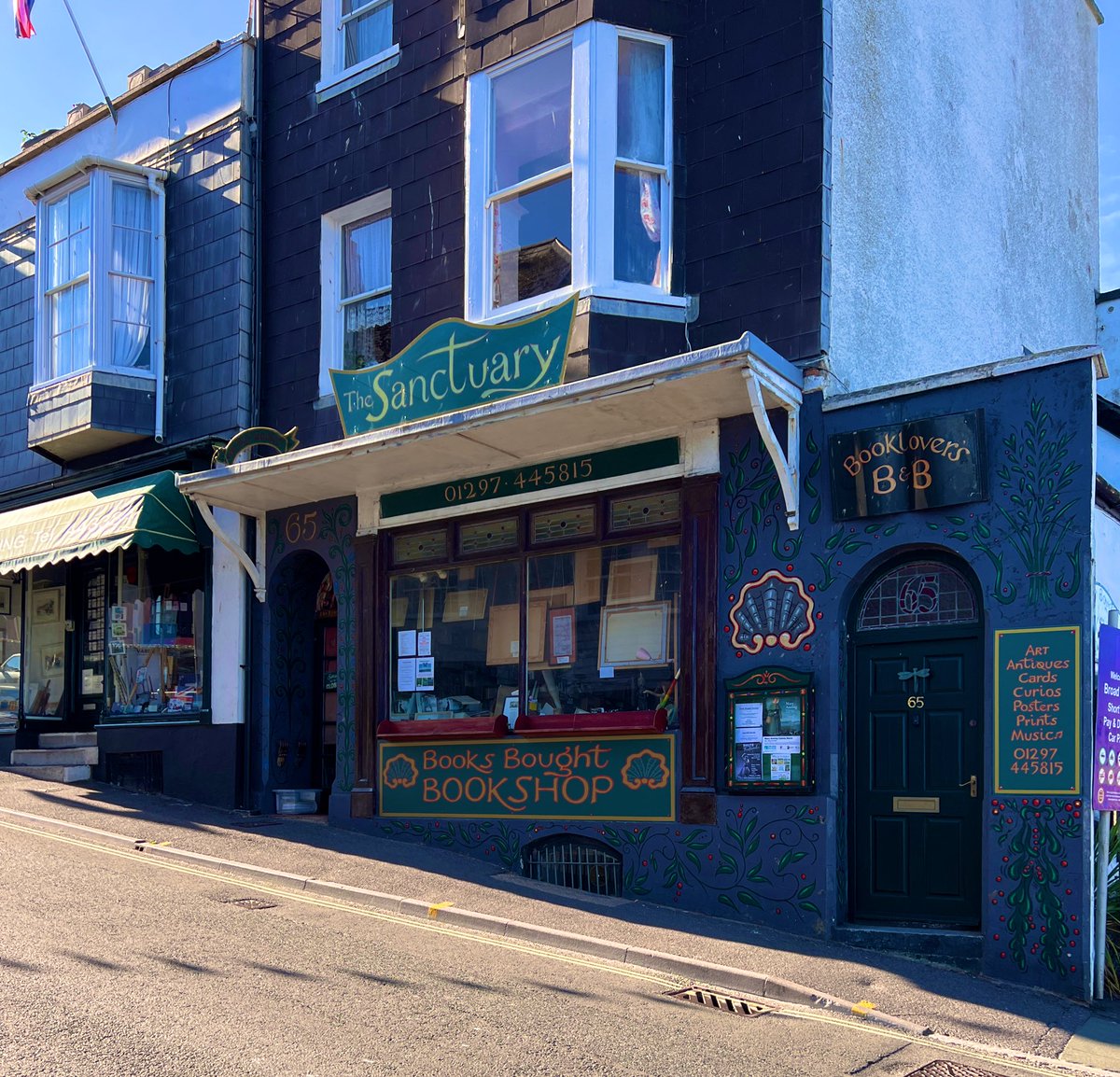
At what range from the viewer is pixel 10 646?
18.1m

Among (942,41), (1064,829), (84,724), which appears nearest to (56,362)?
(84,724)

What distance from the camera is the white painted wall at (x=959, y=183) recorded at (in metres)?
11.0

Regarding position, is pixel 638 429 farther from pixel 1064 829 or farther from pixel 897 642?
pixel 1064 829

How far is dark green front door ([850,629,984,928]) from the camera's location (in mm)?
9391

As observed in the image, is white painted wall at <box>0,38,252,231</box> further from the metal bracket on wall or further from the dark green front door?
the dark green front door

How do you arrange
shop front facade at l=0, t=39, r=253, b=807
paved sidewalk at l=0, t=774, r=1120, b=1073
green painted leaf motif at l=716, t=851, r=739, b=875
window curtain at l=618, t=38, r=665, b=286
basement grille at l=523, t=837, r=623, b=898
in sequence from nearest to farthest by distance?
paved sidewalk at l=0, t=774, r=1120, b=1073, green painted leaf motif at l=716, t=851, r=739, b=875, basement grille at l=523, t=837, r=623, b=898, window curtain at l=618, t=38, r=665, b=286, shop front facade at l=0, t=39, r=253, b=807

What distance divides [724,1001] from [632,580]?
414cm

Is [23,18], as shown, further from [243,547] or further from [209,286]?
[243,547]

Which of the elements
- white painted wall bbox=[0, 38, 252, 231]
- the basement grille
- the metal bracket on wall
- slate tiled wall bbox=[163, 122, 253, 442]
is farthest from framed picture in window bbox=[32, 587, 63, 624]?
the basement grille

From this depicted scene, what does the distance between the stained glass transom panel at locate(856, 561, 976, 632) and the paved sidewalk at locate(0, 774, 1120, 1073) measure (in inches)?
95.1

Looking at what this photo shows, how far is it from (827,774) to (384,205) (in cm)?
759

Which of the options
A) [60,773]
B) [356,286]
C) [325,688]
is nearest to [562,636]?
[325,688]

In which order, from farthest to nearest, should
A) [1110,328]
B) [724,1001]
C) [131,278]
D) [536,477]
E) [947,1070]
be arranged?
[1110,328] < [131,278] < [536,477] < [724,1001] < [947,1070]

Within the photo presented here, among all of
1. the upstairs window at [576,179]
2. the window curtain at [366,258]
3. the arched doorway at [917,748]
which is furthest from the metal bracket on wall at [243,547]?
the arched doorway at [917,748]
